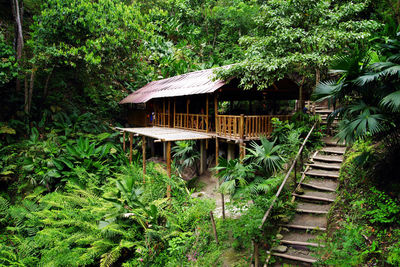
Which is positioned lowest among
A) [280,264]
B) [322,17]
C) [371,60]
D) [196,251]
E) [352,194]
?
[196,251]

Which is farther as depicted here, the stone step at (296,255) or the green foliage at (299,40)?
the green foliage at (299,40)

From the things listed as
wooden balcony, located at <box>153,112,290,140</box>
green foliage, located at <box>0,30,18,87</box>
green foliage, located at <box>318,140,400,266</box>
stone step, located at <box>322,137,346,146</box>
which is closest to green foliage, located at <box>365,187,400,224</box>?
green foliage, located at <box>318,140,400,266</box>

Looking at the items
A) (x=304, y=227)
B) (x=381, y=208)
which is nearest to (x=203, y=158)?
(x=304, y=227)

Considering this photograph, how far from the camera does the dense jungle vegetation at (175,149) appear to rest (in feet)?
16.6

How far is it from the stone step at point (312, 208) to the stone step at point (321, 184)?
0.61 meters

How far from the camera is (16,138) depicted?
506 inches

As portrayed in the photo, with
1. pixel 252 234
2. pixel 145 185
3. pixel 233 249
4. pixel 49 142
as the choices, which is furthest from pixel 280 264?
pixel 49 142

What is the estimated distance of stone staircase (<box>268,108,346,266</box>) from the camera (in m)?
5.12

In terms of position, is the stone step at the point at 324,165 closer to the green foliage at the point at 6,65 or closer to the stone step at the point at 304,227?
the stone step at the point at 304,227

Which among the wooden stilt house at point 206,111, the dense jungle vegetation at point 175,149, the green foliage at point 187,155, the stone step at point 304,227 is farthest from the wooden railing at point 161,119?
the stone step at point 304,227

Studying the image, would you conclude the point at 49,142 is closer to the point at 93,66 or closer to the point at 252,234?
the point at 93,66

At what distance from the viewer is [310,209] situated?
627 cm

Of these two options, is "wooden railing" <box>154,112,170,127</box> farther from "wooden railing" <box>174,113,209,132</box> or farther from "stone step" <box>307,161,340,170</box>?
"stone step" <box>307,161,340,170</box>

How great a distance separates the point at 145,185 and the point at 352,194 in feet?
22.1
